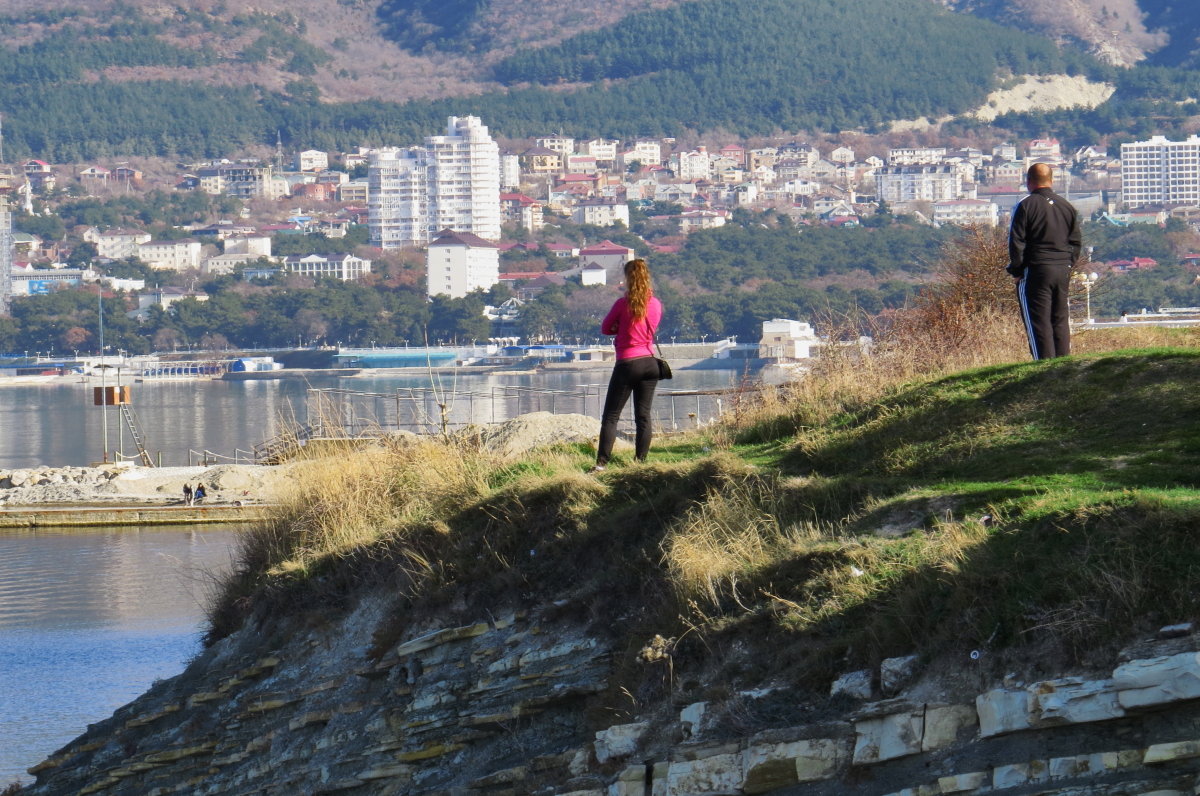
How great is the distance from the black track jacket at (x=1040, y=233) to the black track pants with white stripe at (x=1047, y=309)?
5 cm

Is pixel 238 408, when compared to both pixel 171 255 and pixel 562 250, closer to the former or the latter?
pixel 171 255

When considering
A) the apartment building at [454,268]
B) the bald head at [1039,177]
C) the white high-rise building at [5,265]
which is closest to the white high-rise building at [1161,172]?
the apartment building at [454,268]

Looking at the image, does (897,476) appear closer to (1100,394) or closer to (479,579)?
(1100,394)

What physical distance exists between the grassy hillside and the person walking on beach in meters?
0.17

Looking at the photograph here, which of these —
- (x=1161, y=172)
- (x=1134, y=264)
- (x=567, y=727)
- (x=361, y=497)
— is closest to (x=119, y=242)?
(x=1161, y=172)

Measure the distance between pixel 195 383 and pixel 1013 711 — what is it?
388 ft

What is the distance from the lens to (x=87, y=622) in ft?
55.8

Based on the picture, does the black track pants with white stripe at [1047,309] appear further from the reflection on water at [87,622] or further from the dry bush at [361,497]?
the reflection on water at [87,622]

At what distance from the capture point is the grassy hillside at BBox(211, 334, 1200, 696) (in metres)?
5.02

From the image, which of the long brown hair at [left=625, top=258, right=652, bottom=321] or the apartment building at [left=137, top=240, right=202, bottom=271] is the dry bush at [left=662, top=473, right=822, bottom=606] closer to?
the long brown hair at [left=625, top=258, right=652, bottom=321]

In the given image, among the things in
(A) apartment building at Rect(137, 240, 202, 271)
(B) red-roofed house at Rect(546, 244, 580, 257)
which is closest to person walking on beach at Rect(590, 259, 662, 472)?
(B) red-roofed house at Rect(546, 244, 580, 257)

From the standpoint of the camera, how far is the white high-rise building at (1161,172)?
189m

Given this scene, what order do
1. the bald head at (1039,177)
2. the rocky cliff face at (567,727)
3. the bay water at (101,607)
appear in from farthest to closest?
the bay water at (101,607) < the bald head at (1039,177) < the rocky cliff face at (567,727)

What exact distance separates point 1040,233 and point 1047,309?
37cm
